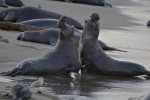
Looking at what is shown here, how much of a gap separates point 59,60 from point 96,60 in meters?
0.55

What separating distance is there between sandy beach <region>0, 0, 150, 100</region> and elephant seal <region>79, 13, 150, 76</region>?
15cm

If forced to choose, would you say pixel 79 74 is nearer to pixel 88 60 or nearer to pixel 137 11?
pixel 88 60

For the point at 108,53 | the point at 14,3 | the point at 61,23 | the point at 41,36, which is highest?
the point at 61,23

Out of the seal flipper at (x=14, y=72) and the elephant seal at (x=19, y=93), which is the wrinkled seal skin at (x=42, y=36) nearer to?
the seal flipper at (x=14, y=72)

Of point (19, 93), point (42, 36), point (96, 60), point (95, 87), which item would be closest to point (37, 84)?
point (95, 87)

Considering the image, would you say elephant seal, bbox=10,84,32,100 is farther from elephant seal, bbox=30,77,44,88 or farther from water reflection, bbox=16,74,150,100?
elephant seal, bbox=30,77,44,88

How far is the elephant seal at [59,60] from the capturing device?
762 cm

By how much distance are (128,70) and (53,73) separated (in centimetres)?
105

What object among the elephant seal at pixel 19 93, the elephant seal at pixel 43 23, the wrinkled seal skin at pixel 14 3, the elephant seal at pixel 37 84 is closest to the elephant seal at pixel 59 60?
the elephant seal at pixel 37 84

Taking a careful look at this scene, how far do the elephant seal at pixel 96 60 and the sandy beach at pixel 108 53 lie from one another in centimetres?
15

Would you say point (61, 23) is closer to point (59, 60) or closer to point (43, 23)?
point (59, 60)

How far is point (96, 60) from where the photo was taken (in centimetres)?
824

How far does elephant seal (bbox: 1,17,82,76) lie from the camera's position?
7625 millimetres

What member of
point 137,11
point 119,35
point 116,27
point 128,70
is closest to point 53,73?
point 128,70
